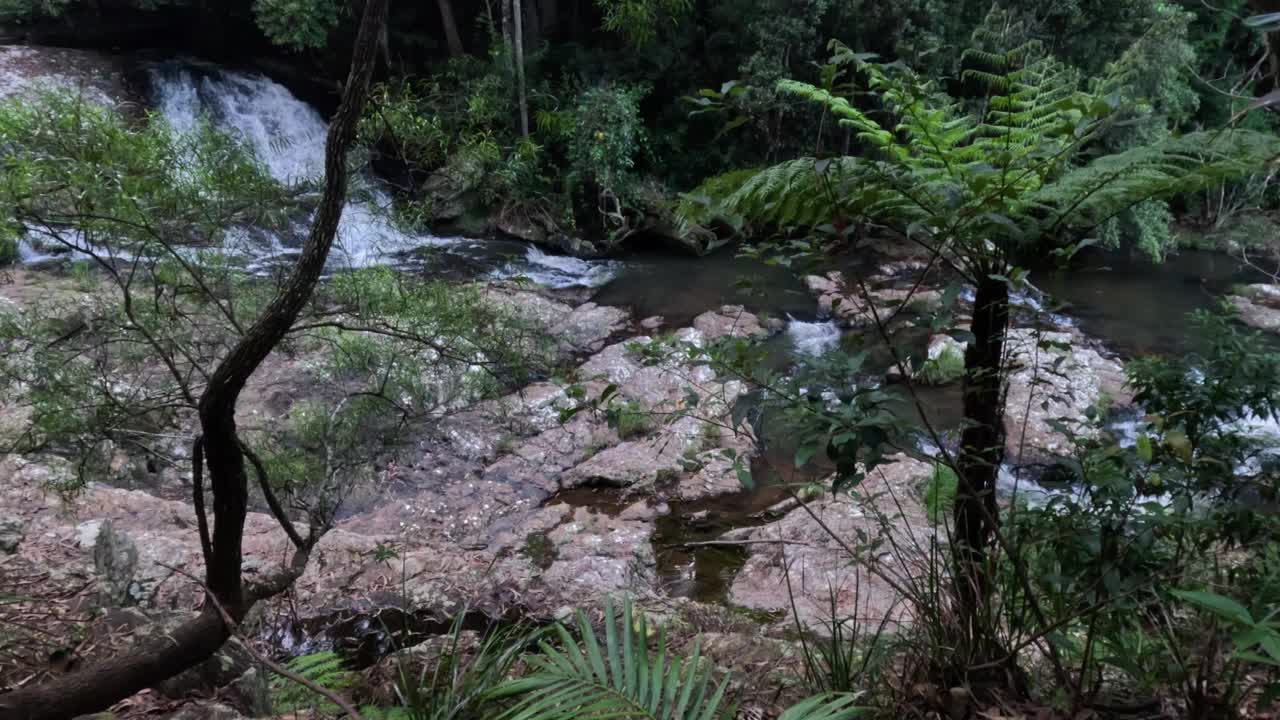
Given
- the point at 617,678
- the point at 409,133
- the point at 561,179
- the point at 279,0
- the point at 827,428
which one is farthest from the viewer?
the point at 561,179

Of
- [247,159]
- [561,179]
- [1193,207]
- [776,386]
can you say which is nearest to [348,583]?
[247,159]

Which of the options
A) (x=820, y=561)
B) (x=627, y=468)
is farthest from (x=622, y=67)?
(x=820, y=561)

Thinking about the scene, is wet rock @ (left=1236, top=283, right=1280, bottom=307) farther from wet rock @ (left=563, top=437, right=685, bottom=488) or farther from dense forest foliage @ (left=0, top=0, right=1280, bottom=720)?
wet rock @ (left=563, top=437, right=685, bottom=488)

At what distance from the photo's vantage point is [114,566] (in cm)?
362

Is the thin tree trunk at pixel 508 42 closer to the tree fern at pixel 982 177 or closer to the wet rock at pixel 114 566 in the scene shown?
the wet rock at pixel 114 566

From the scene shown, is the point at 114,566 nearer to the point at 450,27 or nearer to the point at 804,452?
the point at 804,452

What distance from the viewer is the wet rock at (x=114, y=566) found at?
349 cm

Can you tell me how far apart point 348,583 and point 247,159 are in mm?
2409

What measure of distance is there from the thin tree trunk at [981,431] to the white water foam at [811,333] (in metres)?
6.82

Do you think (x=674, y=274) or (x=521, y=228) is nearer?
(x=674, y=274)

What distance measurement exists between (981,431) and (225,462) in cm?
211

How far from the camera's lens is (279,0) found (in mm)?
10695

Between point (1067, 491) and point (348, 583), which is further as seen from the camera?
point (348, 583)

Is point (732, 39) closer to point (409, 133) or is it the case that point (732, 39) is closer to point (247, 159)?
point (409, 133)
